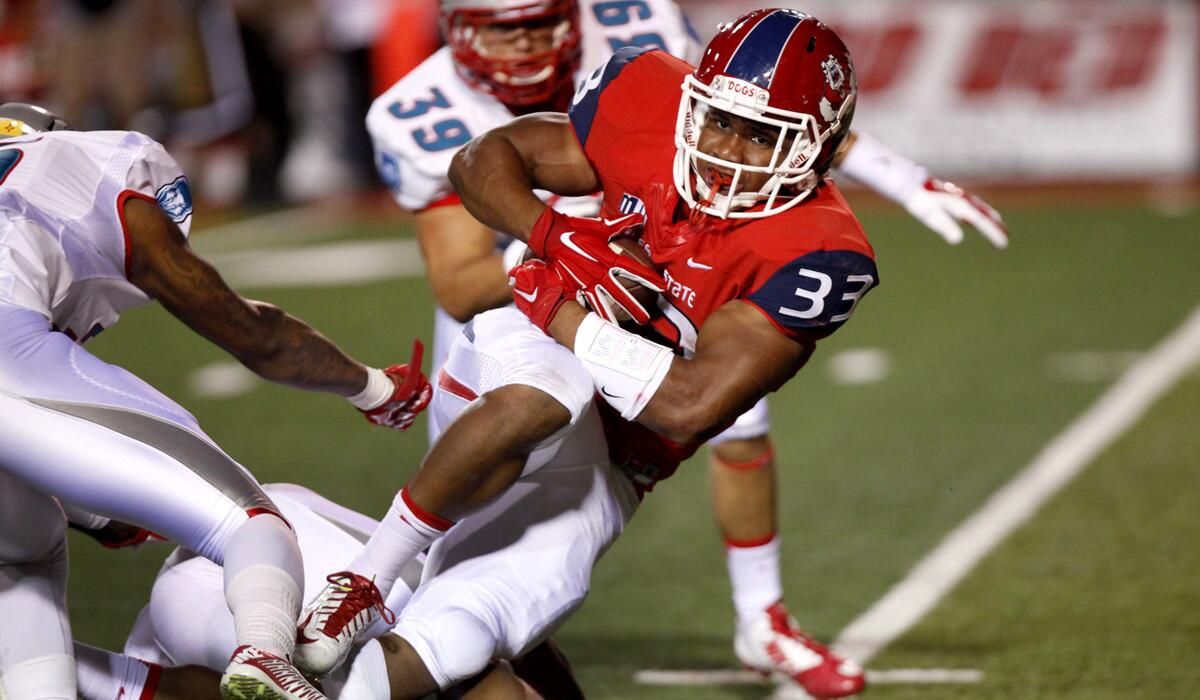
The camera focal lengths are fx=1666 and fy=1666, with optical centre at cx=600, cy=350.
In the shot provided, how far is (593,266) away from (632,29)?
1309 millimetres

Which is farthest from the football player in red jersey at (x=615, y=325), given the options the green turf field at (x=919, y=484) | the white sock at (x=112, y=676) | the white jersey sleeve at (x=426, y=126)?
the green turf field at (x=919, y=484)

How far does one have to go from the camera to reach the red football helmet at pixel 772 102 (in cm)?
291

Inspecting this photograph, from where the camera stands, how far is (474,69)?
382 centimetres

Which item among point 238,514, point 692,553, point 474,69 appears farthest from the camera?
point 692,553

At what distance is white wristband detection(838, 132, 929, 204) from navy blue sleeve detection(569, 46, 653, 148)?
0.62 metres

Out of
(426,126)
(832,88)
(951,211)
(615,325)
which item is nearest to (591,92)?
(832,88)

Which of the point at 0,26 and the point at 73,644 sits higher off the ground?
the point at 73,644

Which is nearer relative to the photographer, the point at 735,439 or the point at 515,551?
the point at 515,551

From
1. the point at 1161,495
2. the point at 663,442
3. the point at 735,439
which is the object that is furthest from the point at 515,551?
the point at 1161,495

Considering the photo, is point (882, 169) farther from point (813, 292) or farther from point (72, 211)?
point (72, 211)

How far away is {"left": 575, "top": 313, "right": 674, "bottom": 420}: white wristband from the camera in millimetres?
2736

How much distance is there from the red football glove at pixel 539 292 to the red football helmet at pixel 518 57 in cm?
96

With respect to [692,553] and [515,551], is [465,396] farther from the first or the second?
[692,553]

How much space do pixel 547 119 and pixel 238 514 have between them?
3.65ft
